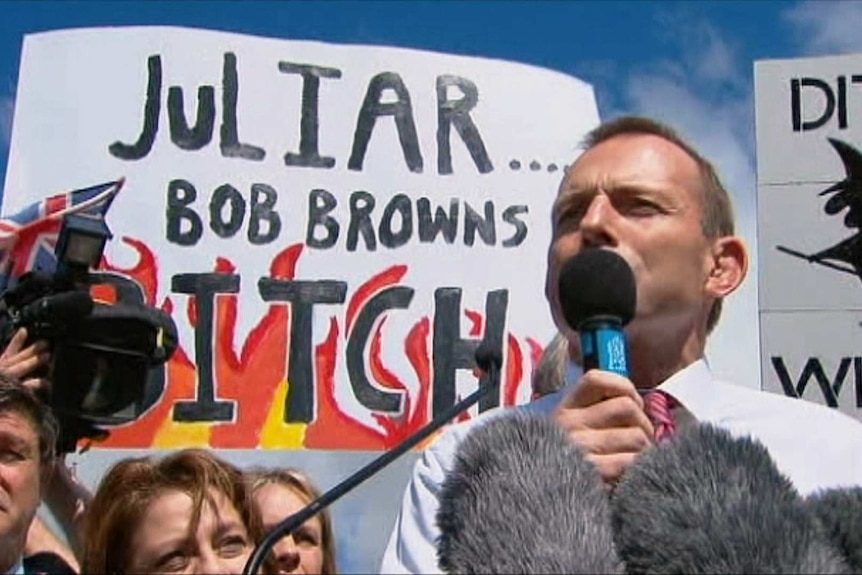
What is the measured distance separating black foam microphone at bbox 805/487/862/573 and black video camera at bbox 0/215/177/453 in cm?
162

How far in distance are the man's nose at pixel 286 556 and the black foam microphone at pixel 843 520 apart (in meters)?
1.28

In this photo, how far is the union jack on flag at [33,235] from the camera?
2.89 meters

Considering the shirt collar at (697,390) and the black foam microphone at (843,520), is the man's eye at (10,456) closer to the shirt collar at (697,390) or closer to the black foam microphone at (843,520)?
the shirt collar at (697,390)

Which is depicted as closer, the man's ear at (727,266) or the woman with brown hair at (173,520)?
the man's ear at (727,266)

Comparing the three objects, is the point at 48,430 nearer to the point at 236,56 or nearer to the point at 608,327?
the point at 608,327

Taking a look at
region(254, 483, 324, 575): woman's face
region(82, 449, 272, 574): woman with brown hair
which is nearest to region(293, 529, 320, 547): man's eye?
region(254, 483, 324, 575): woman's face

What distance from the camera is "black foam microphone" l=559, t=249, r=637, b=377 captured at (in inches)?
46.9

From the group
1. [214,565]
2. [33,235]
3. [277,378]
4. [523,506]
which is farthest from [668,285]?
[277,378]

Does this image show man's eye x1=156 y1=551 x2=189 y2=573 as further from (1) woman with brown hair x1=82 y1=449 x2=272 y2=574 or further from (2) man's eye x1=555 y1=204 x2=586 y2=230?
(2) man's eye x1=555 y1=204 x2=586 y2=230

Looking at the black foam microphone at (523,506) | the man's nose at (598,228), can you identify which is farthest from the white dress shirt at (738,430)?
the black foam microphone at (523,506)

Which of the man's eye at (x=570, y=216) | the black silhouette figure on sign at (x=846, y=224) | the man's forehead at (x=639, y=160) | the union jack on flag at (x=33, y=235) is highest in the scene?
the black silhouette figure on sign at (x=846, y=224)

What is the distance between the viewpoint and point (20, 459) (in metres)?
2.30

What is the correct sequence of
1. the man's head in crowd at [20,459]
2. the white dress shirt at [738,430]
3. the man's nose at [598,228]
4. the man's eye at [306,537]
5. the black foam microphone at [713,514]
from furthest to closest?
the man's eye at [306,537], the man's head in crowd at [20,459], the man's nose at [598,228], the white dress shirt at [738,430], the black foam microphone at [713,514]

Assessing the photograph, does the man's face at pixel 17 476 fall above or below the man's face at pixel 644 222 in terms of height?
below
